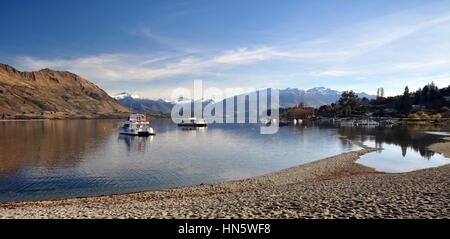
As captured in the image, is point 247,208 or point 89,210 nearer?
point 247,208

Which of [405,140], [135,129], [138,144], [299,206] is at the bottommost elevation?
[138,144]

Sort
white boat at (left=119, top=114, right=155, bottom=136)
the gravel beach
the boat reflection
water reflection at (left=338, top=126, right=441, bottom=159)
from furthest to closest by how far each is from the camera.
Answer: white boat at (left=119, top=114, right=155, bottom=136), the boat reflection, water reflection at (left=338, top=126, right=441, bottom=159), the gravel beach

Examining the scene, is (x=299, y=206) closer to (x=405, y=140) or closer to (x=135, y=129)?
(x=405, y=140)

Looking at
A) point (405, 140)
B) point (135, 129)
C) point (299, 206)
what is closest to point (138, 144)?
point (135, 129)

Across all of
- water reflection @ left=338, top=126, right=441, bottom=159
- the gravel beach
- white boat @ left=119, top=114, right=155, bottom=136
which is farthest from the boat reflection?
water reflection @ left=338, top=126, right=441, bottom=159

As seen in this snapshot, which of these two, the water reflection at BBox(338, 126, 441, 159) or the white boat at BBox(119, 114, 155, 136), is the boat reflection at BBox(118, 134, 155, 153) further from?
the water reflection at BBox(338, 126, 441, 159)

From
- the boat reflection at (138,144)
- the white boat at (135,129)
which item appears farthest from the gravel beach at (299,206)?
the white boat at (135,129)
